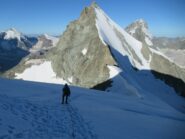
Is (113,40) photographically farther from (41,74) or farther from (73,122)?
(73,122)

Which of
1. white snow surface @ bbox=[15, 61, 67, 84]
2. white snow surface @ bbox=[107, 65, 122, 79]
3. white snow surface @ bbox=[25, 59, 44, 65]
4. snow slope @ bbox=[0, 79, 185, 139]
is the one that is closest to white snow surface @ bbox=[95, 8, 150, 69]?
white snow surface @ bbox=[107, 65, 122, 79]

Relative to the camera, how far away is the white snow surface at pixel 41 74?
408 feet

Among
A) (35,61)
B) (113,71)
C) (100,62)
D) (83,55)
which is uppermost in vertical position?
(35,61)

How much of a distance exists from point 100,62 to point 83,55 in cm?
2063

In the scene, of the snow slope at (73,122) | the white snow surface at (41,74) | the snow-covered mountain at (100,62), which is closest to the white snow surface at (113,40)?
the snow-covered mountain at (100,62)

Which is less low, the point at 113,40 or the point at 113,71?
the point at 113,40

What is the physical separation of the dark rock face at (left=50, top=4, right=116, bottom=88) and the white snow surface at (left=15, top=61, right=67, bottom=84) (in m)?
2.38

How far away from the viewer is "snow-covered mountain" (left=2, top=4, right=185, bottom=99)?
9425 cm

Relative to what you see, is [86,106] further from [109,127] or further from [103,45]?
[103,45]

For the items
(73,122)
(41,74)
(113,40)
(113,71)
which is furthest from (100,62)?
(73,122)

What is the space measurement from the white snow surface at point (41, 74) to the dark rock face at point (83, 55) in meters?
2.38

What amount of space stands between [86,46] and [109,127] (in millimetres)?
98882

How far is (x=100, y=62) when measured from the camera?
9919cm

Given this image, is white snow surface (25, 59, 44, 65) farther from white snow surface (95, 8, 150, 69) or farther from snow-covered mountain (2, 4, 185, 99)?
white snow surface (95, 8, 150, 69)
